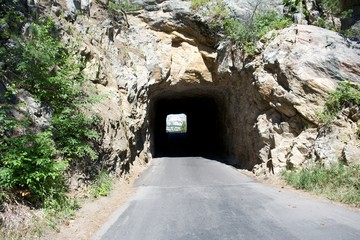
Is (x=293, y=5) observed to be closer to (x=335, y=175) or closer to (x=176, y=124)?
(x=335, y=175)

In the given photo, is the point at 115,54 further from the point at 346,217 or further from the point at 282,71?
the point at 346,217

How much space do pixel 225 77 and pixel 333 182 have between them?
9.53 metres

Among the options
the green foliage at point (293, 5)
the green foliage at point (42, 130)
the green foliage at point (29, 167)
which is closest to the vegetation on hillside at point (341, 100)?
the green foliage at point (293, 5)

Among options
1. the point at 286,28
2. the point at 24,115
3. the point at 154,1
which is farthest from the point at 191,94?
the point at 24,115

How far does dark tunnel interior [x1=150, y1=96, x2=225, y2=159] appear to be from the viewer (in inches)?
847

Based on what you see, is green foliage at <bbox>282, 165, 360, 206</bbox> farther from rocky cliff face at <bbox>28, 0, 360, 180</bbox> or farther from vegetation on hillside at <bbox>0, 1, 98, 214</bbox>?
vegetation on hillside at <bbox>0, 1, 98, 214</bbox>

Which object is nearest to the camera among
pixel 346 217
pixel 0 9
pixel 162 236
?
pixel 162 236

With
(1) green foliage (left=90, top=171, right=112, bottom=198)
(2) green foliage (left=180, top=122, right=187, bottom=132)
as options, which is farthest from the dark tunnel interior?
(2) green foliage (left=180, top=122, right=187, bottom=132)

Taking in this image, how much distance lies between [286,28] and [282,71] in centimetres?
248

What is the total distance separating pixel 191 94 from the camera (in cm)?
2186

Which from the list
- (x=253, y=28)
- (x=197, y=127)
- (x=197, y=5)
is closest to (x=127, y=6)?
(x=197, y=5)

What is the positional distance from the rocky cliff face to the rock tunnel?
1112 mm

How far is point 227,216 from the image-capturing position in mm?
6445

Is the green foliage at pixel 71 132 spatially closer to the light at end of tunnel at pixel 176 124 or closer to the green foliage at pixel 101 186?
the green foliage at pixel 101 186
